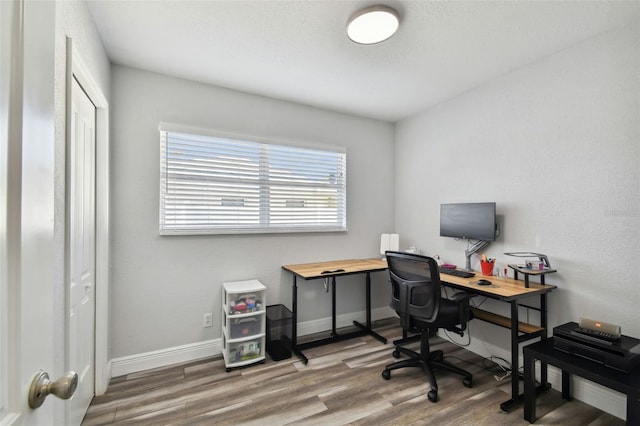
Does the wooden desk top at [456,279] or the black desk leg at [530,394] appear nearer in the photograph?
the black desk leg at [530,394]

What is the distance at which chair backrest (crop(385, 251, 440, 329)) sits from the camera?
7.06ft

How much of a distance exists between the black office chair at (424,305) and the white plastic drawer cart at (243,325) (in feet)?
3.75

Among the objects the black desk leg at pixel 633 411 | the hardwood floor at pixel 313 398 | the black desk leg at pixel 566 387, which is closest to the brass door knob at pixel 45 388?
the hardwood floor at pixel 313 398

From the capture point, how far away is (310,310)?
3.24 metres

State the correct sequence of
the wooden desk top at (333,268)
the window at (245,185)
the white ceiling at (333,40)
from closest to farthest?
1. the white ceiling at (333,40)
2. the window at (245,185)
3. the wooden desk top at (333,268)

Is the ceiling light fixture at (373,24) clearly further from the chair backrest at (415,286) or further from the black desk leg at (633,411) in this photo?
the black desk leg at (633,411)

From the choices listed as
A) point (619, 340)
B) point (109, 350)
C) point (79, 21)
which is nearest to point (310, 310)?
Result: point (109, 350)

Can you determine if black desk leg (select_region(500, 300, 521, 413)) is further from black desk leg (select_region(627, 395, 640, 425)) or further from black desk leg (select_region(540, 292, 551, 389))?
black desk leg (select_region(627, 395, 640, 425))

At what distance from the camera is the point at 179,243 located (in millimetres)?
2633

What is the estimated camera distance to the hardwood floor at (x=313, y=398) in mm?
1903

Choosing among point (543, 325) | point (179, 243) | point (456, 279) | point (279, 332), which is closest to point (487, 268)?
point (456, 279)

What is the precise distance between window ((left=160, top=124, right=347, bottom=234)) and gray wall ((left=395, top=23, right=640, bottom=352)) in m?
1.44

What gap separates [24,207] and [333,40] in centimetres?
210

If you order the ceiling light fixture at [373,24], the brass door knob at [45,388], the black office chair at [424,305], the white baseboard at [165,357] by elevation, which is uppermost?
the ceiling light fixture at [373,24]
